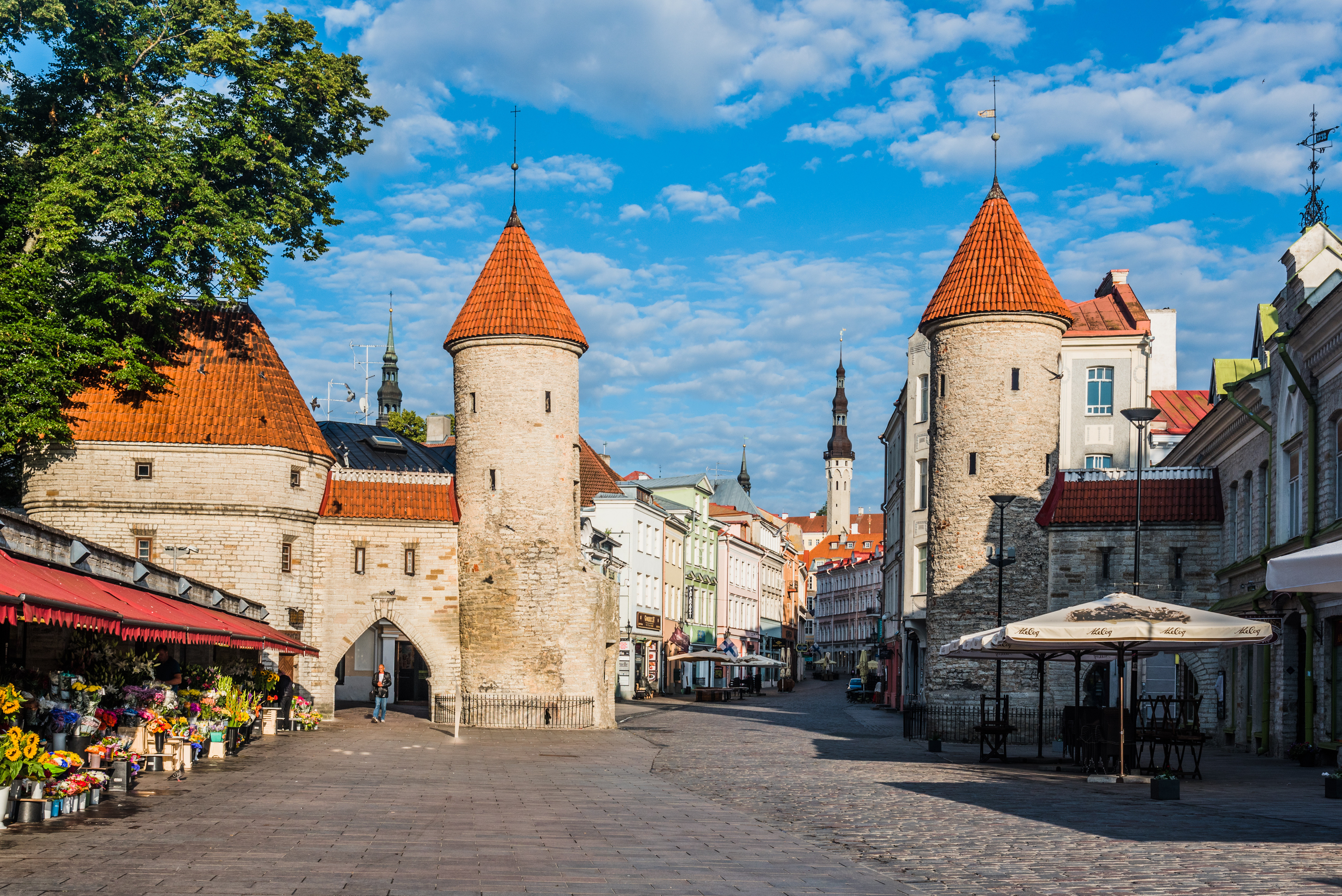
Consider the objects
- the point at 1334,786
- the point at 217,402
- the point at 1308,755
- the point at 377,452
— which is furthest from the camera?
the point at 377,452

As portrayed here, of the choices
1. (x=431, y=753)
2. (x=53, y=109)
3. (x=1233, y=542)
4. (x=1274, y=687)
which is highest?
(x=53, y=109)

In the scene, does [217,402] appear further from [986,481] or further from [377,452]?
[986,481]

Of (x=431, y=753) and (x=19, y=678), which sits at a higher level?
(x=19, y=678)

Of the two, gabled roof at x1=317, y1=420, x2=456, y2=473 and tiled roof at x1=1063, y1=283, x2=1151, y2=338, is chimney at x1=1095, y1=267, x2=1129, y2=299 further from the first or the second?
gabled roof at x1=317, y1=420, x2=456, y2=473

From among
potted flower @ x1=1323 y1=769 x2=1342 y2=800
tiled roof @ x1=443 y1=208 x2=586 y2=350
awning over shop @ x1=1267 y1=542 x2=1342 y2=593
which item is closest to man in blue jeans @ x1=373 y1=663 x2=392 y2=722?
tiled roof @ x1=443 y1=208 x2=586 y2=350

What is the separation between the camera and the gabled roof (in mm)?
48781

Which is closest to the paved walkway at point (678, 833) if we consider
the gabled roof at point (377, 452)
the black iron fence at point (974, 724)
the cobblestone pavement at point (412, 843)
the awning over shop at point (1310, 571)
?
the cobblestone pavement at point (412, 843)

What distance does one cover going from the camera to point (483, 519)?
1475 inches

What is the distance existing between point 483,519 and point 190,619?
19164 mm

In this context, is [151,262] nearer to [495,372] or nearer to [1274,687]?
[495,372]

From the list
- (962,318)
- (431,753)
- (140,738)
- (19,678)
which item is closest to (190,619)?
(140,738)

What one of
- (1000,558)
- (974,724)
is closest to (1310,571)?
(1000,558)

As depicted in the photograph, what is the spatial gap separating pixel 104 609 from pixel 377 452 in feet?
124

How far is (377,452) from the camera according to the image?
50344 millimetres
